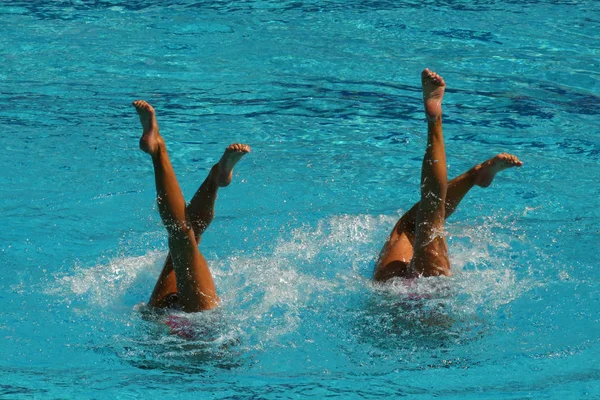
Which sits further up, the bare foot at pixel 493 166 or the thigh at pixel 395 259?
the bare foot at pixel 493 166

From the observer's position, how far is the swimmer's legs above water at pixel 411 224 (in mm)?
4125

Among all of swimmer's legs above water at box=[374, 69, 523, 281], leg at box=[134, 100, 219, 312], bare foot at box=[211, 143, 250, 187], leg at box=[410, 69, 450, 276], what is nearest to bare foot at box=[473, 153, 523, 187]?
swimmer's legs above water at box=[374, 69, 523, 281]

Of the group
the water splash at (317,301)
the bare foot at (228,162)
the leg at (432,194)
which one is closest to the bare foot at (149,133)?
the bare foot at (228,162)

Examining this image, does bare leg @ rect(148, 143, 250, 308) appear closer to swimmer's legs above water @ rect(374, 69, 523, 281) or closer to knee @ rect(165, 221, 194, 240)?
knee @ rect(165, 221, 194, 240)

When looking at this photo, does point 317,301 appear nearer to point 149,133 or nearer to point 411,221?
point 411,221

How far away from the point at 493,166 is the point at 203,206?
138 centimetres

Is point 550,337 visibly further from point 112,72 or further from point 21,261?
point 112,72

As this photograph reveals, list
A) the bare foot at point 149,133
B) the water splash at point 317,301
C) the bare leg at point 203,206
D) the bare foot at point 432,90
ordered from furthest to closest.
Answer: the bare foot at point 432,90
the water splash at point 317,301
the bare leg at point 203,206
the bare foot at point 149,133

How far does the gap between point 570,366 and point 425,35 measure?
512 cm

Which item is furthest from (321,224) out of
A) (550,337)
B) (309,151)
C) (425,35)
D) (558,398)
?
(425,35)

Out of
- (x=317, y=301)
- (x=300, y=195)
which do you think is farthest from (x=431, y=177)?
(x=300, y=195)

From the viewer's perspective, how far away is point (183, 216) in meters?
3.79

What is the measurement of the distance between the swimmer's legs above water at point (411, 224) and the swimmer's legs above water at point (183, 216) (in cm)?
90

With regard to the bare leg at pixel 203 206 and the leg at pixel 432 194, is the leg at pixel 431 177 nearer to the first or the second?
the leg at pixel 432 194
